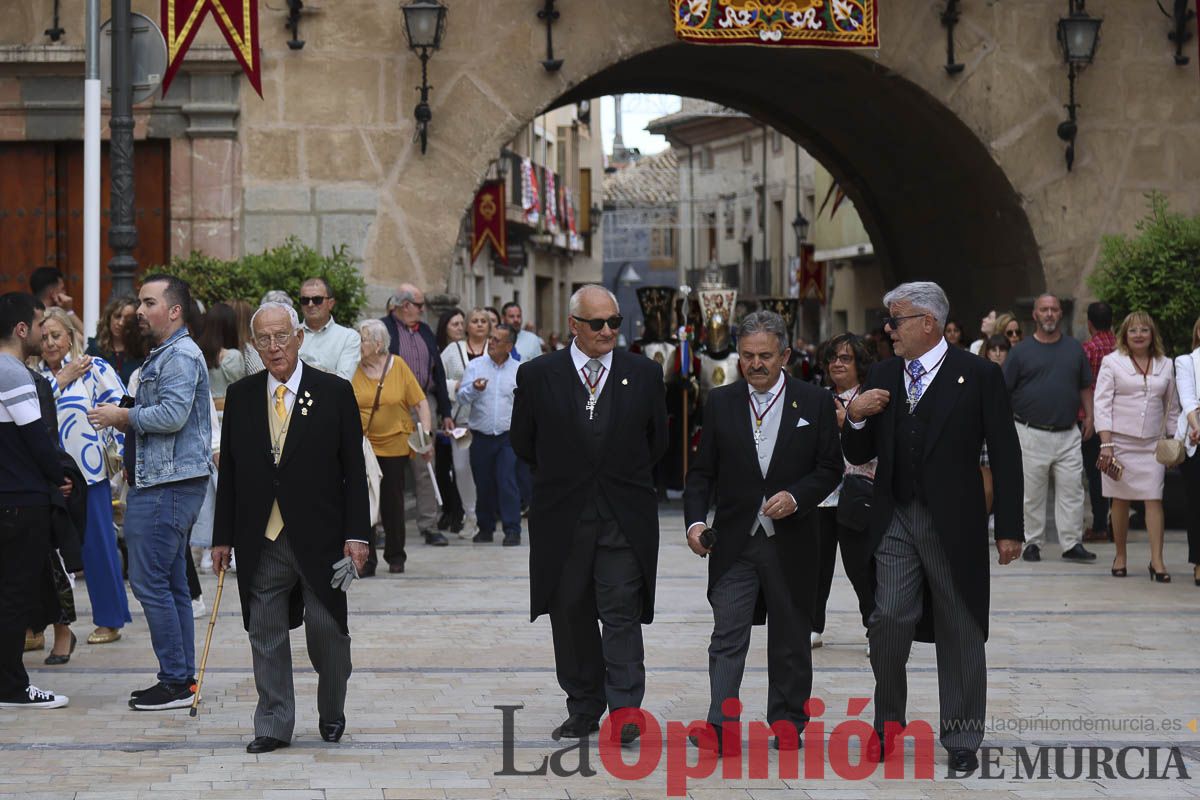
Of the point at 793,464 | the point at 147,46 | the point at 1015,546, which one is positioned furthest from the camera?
the point at 147,46

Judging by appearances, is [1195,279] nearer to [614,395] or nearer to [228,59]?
[228,59]

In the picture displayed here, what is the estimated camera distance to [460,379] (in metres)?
16.2

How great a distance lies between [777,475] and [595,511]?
2.40ft

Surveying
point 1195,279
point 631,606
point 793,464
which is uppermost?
point 1195,279

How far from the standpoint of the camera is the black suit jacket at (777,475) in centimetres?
777

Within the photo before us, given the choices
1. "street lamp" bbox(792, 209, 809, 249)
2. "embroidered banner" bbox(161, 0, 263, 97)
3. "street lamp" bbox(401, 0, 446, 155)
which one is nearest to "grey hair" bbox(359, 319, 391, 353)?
"embroidered banner" bbox(161, 0, 263, 97)

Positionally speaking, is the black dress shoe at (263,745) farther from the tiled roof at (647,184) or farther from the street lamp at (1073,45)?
the tiled roof at (647,184)

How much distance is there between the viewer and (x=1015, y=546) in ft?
23.9

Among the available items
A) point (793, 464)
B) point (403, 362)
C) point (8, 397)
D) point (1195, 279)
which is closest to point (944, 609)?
point (793, 464)

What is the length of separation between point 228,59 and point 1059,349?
23.3 ft

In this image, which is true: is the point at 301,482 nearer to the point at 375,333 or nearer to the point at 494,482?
the point at 375,333

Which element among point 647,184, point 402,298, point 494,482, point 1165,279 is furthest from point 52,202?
point 647,184

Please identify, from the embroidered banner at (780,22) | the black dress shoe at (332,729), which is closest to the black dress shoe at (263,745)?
the black dress shoe at (332,729)

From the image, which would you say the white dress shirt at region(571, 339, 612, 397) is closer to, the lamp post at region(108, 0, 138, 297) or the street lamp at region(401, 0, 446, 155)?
the lamp post at region(108, 0, 138, 297)
